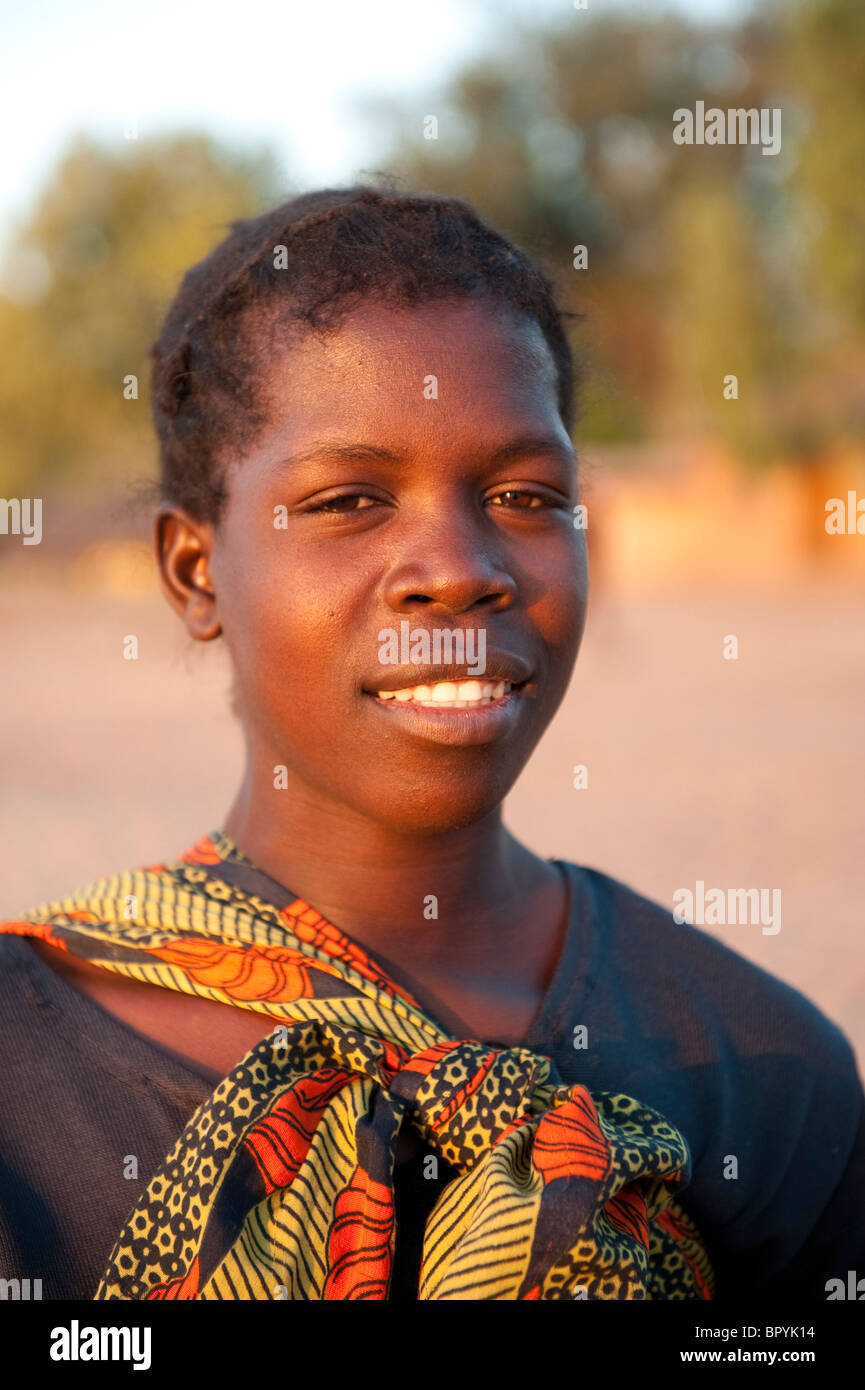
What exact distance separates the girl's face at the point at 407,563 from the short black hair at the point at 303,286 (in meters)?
0.04

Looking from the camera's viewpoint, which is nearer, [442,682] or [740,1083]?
[442,682]

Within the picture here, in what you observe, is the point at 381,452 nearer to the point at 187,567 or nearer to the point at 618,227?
the point at 187,567

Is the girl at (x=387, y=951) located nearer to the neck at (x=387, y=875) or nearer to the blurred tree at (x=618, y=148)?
the neck at (x=387, y=875)

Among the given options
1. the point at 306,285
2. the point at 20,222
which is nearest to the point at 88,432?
the point at 20,222

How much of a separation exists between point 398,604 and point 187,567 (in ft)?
1.51

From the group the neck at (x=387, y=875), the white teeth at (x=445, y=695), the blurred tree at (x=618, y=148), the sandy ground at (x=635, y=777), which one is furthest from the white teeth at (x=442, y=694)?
the blurred tree at (x=618, y=148)

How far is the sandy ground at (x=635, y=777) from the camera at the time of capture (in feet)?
19.4

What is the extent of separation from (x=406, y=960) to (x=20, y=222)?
94.0ft

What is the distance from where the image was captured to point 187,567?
1.89m

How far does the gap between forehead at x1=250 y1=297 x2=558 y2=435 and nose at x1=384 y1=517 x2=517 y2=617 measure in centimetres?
14

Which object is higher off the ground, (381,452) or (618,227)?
(618,227)

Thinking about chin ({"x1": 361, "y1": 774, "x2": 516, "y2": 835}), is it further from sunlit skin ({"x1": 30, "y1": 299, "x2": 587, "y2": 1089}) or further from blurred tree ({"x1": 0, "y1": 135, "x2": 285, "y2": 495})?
blurred tree ({"x1": 0, "y1": 135, "x2": 285, "y2": 495})

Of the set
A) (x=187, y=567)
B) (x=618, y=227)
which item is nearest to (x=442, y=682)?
(x=187, y=567)

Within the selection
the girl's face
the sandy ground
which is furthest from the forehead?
the sandy ground
